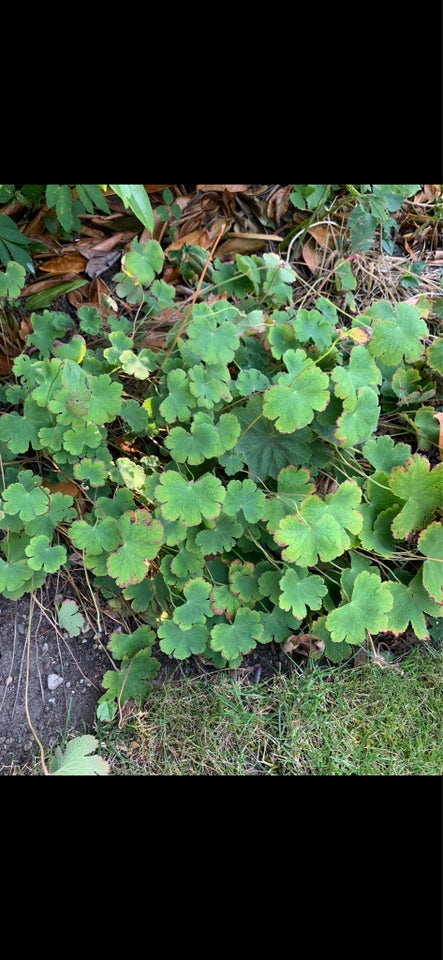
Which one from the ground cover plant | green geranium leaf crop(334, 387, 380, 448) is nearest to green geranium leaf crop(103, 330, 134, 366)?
the ground cover plant

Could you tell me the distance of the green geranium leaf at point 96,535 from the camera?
6.39 ft

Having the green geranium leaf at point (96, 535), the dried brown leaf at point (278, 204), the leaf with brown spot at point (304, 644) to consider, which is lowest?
the leaf with brown spot at point (304, 644)

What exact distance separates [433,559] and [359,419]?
499mm

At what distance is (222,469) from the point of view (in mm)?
2254

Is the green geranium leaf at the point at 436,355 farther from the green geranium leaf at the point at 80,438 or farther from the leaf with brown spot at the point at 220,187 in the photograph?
the green geranium leaf at the point at 80,438

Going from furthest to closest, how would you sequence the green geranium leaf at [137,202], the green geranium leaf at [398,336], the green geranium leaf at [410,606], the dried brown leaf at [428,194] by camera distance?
the dried brown leaf at [428,194]
the green geranium leaf at [410,606]
the green geranium leaf at [398,336]
the green geranium leaf at [137,202]

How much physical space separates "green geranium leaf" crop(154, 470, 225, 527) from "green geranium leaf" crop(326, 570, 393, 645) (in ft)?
1.63

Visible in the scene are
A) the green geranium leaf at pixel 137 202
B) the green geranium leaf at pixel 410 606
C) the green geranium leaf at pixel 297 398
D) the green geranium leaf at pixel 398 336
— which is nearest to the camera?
the green geranium leaf at pixel 137 202

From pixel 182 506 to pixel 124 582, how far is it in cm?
28

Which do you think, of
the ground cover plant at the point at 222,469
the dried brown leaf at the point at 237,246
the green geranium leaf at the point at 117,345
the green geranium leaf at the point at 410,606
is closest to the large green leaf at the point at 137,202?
the ground cover plant at the point at 222,469

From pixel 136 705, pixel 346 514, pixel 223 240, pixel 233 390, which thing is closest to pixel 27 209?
pixel 223 240

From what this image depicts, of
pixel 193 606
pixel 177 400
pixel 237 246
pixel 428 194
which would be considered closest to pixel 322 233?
pixel 237 246

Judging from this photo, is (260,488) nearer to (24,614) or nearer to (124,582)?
(124,582)

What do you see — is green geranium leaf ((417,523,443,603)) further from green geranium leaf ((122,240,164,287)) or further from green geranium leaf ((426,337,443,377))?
green geranium leaf ((122,240,164,287))
